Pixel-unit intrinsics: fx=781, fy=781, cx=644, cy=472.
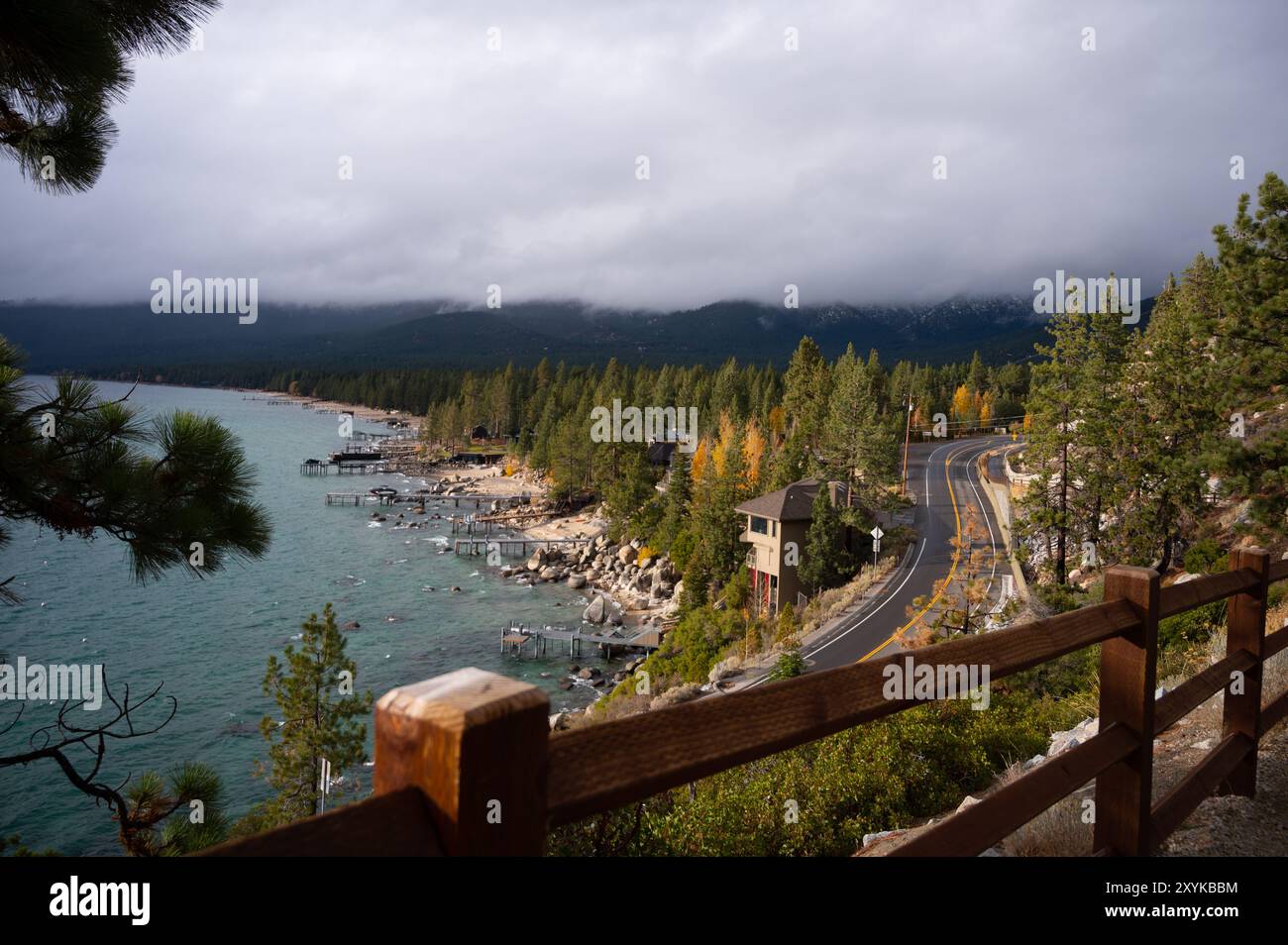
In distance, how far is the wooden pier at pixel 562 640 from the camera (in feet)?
120

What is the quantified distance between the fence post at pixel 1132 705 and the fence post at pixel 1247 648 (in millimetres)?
1881

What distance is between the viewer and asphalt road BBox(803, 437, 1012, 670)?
28.5m

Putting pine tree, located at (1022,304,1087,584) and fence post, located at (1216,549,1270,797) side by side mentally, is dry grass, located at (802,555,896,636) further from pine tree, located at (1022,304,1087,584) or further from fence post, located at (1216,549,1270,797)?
fence post, located at (1216,549,1270,797)

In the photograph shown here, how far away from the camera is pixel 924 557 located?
41062mm

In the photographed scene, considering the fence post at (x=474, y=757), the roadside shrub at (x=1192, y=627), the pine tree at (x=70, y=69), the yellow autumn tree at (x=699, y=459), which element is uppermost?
the pine tree at (x=70, y=69)

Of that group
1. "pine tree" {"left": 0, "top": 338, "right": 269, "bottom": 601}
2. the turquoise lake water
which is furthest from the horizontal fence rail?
the turquoise lake water

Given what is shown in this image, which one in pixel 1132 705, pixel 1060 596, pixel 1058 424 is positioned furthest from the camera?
pixel 1058 424

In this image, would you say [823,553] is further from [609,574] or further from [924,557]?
→ [609,574]

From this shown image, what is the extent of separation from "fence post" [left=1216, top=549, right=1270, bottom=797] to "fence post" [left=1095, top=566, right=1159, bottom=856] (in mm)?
1881

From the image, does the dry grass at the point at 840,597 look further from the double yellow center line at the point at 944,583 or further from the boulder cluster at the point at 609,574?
the boulder cluster at the point at 609,574

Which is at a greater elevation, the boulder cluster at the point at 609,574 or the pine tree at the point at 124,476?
the pine tree at the point at 124,476

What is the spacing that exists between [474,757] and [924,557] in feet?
140

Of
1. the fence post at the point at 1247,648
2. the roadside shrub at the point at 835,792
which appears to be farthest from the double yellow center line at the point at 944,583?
the fence post at the point at 1247,648

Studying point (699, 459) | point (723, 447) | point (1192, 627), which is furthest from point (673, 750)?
point (699, 459)
